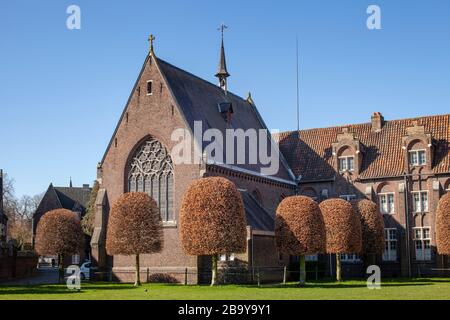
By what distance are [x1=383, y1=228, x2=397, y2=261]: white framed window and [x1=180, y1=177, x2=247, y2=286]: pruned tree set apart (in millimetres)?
20494

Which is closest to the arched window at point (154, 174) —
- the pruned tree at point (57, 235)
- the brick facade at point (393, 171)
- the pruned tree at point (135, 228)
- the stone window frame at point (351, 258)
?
the pruned tree at point (135, 228)

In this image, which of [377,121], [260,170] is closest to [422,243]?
[377,121]

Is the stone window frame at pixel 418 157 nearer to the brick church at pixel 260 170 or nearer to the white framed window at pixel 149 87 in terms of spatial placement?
the brick church at pixel 260 170

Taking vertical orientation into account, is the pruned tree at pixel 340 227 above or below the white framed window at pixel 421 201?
below

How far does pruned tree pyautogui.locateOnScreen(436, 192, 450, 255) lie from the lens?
45.4 m

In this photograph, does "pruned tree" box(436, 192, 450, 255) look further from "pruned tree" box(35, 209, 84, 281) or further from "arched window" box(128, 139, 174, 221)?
"pruned tree" box(35, 209, 84, 281)

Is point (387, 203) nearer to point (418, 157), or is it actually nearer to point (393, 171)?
point (393, 171)

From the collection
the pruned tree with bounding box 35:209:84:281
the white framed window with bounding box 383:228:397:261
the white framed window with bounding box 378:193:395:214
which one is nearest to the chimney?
the white framed window with bounding box 378:193:395:214

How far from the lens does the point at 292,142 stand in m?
61.2

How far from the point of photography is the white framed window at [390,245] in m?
52.7

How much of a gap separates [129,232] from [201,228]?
5.69 meters

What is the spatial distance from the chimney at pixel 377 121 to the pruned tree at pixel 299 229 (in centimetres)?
2143
